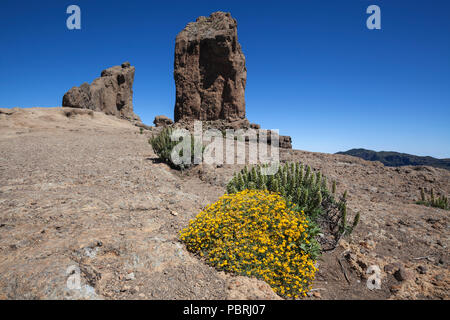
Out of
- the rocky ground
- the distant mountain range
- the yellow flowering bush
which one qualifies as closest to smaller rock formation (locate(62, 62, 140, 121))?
the rocky ground

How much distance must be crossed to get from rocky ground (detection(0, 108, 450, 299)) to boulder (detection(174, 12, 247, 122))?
8471 mm

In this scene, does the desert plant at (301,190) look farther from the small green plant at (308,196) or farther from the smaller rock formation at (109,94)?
the smaller rock formation at (109,94)

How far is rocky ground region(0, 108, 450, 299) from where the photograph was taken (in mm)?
2740

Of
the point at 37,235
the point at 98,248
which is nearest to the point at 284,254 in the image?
the point at 98,248

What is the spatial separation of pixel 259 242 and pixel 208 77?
1440 cm

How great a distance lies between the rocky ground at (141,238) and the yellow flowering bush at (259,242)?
231 millimetres

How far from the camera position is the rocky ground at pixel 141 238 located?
2740 millimetres

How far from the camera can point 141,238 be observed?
3.62 meters

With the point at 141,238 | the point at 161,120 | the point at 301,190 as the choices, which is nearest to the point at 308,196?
the point at 301,190

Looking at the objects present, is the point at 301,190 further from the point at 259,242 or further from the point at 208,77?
the point at 208,77

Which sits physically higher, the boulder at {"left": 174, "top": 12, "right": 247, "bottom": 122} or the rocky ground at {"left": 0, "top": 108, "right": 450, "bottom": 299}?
the boulder at {"left": 174, "top": 12, "right": 247, "bottom": 122}

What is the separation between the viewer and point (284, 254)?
366 centimetres

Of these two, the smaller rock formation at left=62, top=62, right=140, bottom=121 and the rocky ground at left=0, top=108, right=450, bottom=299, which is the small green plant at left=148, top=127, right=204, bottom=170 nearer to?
the rocky ground at left=0, top=108, right=450, bottom=299
